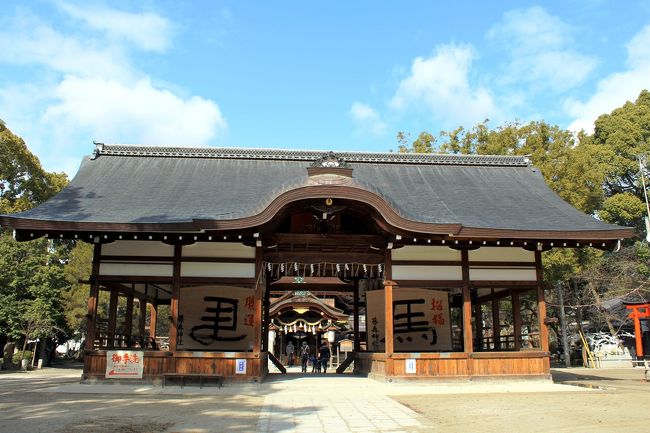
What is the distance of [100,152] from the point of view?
58.1 feet

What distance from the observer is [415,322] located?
17875 mm

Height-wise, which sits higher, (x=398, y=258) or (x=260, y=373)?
(x=398, y=258)

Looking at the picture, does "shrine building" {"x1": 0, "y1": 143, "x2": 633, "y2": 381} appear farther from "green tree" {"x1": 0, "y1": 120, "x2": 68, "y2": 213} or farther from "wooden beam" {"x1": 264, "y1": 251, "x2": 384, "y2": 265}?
"green tree" {"x1": 0, "y1": 120, "x2": 68, "y2": 213}

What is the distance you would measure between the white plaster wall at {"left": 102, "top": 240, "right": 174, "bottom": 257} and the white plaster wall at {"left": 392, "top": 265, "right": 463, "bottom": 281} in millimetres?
6082

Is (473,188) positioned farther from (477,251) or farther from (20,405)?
(20,405)

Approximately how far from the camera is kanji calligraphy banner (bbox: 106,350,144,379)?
491 inches

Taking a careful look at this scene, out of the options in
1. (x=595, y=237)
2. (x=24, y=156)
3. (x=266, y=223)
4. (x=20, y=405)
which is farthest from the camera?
(x=24, y=156)

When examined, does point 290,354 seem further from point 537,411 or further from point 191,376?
point 537,411

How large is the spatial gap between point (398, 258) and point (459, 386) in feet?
11.7

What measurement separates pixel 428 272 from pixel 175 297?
21.9 ft

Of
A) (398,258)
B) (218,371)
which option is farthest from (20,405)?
(398,258)

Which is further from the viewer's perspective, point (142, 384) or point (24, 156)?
point (24, 156)

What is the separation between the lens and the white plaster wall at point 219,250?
1327cm

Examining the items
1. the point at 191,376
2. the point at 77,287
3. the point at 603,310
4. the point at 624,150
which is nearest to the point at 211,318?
the point at 191,376
